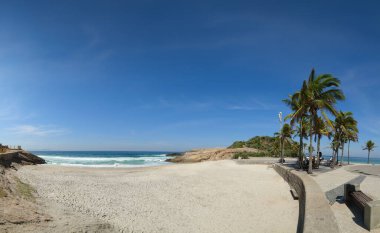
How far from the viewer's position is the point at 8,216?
8055 mm

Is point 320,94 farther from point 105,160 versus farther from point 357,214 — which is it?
point 105,160

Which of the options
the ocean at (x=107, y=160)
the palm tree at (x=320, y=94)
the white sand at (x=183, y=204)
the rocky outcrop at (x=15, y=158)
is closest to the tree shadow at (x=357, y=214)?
the white sand at (x=183, y=204)

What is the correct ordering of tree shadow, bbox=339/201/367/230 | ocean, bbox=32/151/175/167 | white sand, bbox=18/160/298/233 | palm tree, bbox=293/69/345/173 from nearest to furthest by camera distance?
tree shadow, bbox=339/201/367/230
white sand, bbox=18/160/298/233
palm tree, bbox=293/69/345/173
ocean, bbox=32/151/175/167

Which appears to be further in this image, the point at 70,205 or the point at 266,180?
the point at 266,180

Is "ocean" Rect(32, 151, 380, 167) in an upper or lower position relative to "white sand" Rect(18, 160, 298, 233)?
lower

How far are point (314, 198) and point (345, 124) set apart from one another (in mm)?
30913

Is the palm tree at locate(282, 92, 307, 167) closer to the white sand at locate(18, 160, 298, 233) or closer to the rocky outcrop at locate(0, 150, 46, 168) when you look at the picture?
the white sand at locate(18, 160, 298, 233)

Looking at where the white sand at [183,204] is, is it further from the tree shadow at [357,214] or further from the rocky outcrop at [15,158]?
the rocky outcrop at [15,158]

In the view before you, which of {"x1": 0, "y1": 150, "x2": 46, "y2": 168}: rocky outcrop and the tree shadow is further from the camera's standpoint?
{"x1": 0, "y1": 150, "x2": 46, "y2": 168}: rocky outcrop

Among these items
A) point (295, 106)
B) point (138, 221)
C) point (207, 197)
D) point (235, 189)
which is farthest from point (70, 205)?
point (295, 106)

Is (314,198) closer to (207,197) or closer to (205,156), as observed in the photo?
(207,197)

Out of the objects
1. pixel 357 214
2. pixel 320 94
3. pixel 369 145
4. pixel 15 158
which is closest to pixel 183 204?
pixel 357 214

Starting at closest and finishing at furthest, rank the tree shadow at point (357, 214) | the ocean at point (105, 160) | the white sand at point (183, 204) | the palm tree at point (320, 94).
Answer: the tree shadow at point (357, 214) → the white sand at point (183, 204) → the palm tree at point (320, 94) → the ocean at point (105, 160)

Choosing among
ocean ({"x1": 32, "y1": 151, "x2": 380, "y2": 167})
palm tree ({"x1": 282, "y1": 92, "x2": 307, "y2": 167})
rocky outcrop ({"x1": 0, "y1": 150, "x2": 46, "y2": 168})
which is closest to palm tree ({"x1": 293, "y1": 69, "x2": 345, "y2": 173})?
palm tree ({"x1": 282, "y1": 92, "x2": 307, "y2": 167})
